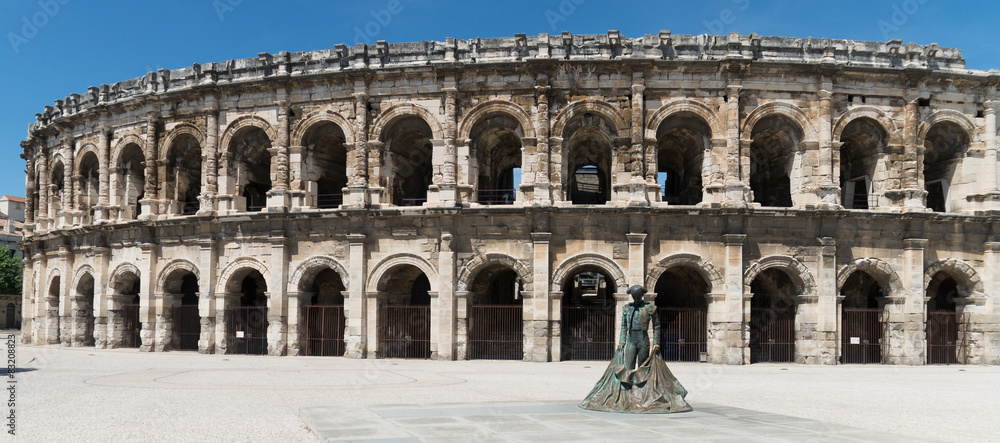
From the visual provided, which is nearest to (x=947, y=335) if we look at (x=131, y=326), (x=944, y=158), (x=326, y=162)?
(x=944, y=158)

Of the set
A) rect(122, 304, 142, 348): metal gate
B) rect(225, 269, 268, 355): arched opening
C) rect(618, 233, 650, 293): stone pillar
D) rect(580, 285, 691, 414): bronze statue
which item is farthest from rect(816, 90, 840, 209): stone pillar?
rect(122, 304, 142, 348): metal gate

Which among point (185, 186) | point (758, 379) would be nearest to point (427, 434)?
point (758, 379)

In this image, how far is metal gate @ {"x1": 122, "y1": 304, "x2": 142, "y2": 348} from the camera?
23.7 m

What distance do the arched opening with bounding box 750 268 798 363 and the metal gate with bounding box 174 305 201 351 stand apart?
16.5 metres

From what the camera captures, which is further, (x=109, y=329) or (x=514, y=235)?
(x=109, y=329)

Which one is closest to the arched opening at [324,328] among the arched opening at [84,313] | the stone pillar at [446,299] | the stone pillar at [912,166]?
the stone pillar at [446,299]

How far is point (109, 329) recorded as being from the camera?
23453 millimetres

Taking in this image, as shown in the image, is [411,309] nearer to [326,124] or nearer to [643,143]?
[326,124]

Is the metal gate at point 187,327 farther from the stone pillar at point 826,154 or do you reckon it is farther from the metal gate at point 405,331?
the stone pillar at point 826,154

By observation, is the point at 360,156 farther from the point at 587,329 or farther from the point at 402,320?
the point at 587,329

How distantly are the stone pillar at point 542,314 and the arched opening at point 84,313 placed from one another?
49.5 feet

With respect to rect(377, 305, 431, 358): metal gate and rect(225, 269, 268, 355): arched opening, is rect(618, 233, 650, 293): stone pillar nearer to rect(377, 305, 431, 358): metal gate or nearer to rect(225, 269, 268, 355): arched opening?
rect(377, 305, 431, 358): metal gate

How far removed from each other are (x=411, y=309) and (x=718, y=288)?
334 inches

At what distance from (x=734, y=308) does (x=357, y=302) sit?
991 centimetres
